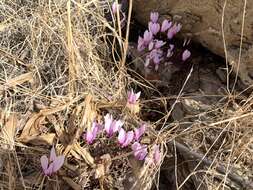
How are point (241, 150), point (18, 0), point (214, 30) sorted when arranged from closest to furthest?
point (241, 150), point (214, 30), point (18, 0)

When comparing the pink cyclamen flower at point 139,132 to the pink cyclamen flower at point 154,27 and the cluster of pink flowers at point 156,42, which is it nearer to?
the cluster of pink flowers at point 156,42

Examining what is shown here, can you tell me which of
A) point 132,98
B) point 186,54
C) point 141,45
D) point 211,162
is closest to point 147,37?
point 141,45

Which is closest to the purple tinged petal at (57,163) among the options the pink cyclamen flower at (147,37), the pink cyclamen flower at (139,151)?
the pink cyclamen flower at (139,151)

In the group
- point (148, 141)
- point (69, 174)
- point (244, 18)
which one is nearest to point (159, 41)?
point (244, 18)

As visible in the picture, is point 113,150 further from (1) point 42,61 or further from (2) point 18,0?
(2) point 18,0

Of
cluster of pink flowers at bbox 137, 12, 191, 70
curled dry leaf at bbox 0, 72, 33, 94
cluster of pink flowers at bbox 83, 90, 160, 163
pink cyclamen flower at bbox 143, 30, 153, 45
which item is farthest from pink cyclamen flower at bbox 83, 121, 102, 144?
pink cyclamen flower at bbox 143, 30, 153, 45
